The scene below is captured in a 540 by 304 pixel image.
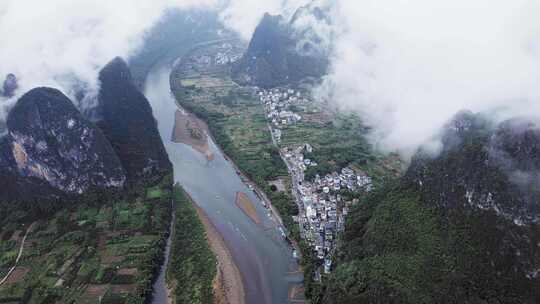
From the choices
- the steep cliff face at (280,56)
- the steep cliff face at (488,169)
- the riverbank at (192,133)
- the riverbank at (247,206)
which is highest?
the steep cliff face at (280,56)

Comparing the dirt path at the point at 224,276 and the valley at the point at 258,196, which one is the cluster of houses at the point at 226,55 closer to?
the valley at the point at 258,196

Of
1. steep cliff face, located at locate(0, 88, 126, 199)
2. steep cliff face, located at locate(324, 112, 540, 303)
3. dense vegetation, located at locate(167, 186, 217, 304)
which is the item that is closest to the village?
steep cliff face, located at locate(324, 112, 540, 303)

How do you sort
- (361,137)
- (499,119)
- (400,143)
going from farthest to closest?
(361,137), (400,143), (499,119)

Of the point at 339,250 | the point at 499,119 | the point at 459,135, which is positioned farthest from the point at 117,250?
the point at 499,119

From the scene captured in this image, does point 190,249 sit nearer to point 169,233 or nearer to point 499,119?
point 169,233

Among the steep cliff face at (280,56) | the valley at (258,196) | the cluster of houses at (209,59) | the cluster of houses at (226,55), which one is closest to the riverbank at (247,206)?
the valley at (258,196)

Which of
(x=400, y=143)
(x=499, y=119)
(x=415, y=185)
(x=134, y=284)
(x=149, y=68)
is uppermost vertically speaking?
(x=149, y=68)

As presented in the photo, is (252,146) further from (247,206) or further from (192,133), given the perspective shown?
(247,206)

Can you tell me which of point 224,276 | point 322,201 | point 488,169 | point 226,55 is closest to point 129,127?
point 322,201
